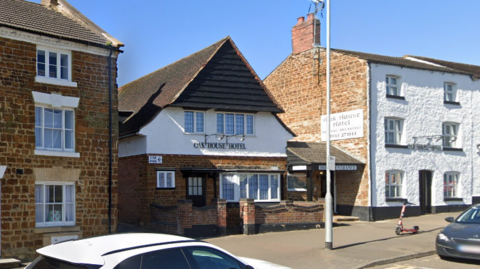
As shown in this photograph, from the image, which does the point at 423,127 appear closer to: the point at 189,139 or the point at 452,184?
the point at 452,184

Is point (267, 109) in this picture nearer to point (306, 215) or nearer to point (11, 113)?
point (306, 215)

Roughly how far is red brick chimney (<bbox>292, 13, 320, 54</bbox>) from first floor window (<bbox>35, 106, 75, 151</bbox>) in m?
15.8

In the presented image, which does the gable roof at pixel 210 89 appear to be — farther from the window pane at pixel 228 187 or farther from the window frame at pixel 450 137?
the window frame at pixel 450 137

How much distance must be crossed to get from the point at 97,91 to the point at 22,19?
3126 millimetres

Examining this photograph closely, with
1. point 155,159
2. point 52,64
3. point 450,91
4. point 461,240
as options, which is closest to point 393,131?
point 450,91

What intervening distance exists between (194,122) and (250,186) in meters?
3.67

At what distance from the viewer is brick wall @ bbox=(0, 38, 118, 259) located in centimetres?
1467

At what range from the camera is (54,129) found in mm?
15836

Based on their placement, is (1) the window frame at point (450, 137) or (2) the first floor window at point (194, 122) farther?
(1) the window frame at point (450, 137)

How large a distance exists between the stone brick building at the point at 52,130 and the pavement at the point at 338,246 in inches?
177

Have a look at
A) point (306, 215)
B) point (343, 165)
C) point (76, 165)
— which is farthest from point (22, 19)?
point (343, 165)

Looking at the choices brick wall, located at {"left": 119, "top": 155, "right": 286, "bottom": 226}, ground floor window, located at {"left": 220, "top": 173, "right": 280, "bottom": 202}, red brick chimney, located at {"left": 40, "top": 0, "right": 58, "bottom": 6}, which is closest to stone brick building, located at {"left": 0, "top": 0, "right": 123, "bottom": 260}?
red brick chimney, located at {"left": 40, "top": 0, "right": 58, "bottom": 6}

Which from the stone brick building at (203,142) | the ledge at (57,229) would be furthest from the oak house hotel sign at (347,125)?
the ledge at (57,229)

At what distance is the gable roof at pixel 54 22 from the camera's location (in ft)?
51.1
